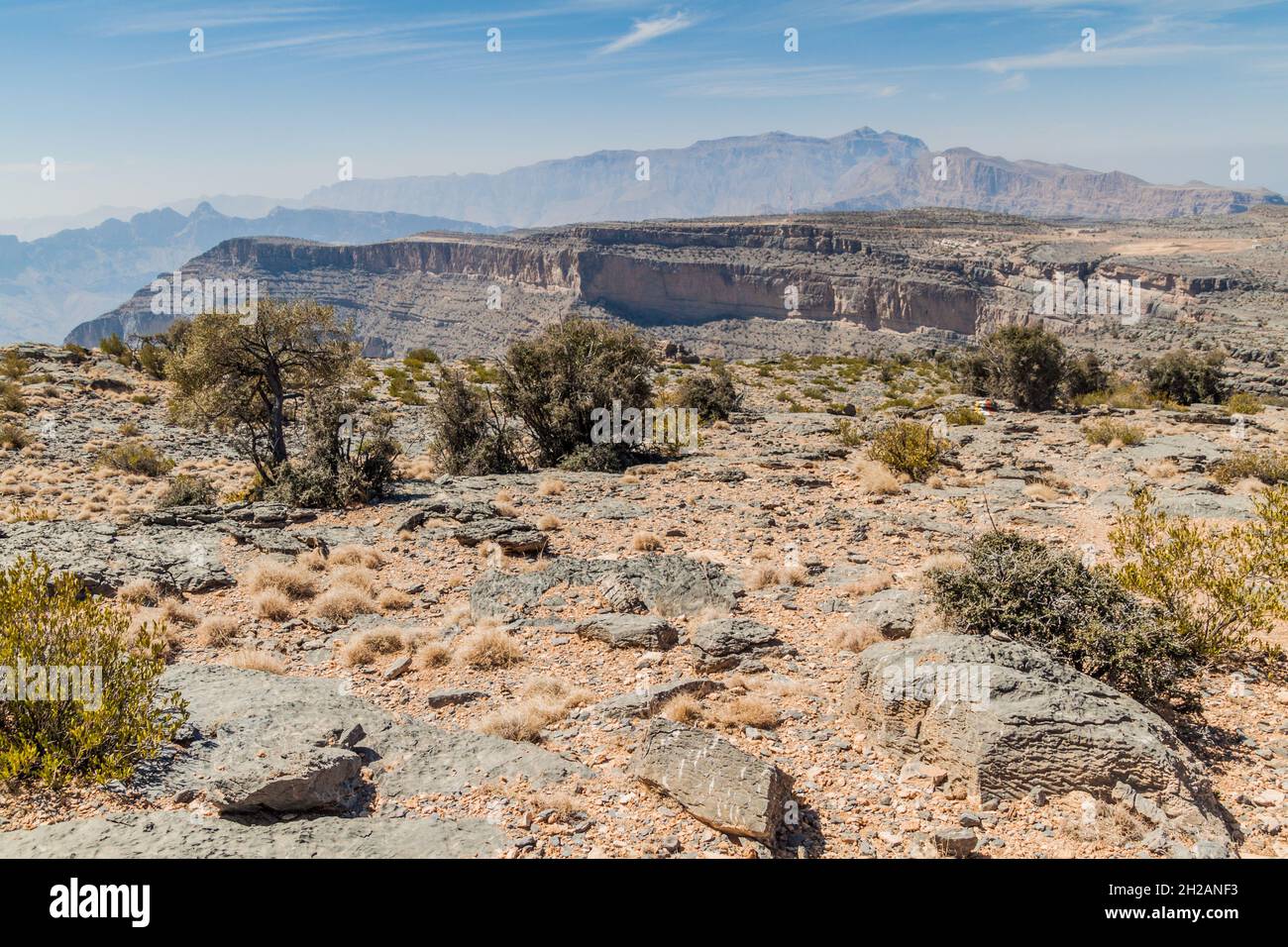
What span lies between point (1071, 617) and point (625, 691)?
4157mm

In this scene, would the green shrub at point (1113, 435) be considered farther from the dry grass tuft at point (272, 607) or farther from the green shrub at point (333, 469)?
the dry grass tuft at point (272, 607)

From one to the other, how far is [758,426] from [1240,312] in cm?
7599

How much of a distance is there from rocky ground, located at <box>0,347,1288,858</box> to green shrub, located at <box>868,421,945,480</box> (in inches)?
24.3

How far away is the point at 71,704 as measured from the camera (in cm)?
520

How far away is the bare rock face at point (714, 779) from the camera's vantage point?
4570mm

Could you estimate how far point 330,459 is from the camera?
47.8ft

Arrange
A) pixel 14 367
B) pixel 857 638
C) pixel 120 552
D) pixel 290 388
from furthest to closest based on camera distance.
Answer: pixel 14 367 < pixel 290 388 < pixel 120 552 < pixel 857 638

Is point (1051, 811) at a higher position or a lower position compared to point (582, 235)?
lower

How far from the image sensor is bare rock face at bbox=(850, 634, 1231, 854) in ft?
15.3

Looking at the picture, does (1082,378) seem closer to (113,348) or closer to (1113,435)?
(1113,435)

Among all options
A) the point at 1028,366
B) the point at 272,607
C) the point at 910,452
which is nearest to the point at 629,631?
the point at 272,607
